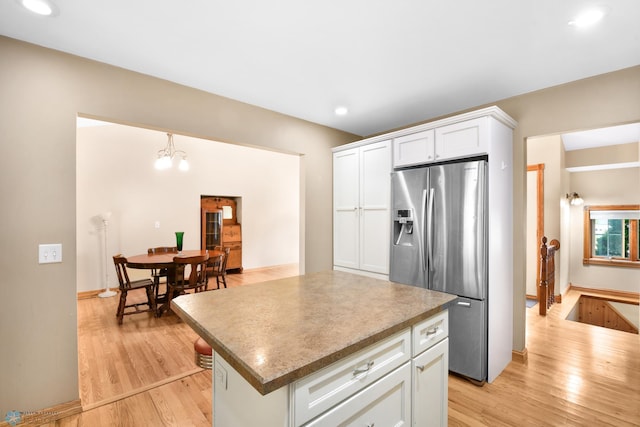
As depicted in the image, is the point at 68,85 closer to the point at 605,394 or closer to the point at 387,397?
the point at 387,397

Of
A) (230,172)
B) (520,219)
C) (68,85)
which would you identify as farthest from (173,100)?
(230,172)

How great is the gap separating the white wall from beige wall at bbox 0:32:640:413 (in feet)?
12.7

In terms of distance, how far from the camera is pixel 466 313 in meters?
2.42

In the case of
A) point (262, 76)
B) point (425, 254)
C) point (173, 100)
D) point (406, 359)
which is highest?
point (262, 76)

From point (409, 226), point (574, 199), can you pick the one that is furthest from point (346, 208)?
point (574, 199)

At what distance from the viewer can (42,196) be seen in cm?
196

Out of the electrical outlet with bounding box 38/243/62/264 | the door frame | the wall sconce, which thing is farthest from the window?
the electrical outlet with bounding box 38/243/62/264

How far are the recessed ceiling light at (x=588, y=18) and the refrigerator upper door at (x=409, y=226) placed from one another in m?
1.33

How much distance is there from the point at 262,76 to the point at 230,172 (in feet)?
16.2

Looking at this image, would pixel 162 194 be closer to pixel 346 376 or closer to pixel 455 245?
pixel 455 245

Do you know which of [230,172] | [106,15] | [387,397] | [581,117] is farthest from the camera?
[230,172]

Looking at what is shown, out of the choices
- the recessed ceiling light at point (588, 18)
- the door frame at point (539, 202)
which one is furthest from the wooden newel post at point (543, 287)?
the recessed ceiling light at point (588, 18)

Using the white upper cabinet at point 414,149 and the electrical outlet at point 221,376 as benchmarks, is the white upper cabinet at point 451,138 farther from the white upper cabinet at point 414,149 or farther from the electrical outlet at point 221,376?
the electrical outlet at point 221,376

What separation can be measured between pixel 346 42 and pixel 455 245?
A: 1814mm
